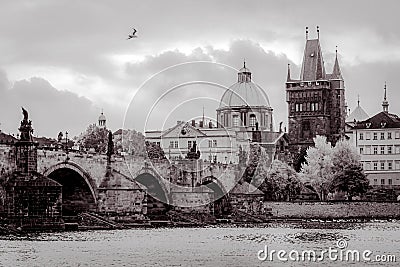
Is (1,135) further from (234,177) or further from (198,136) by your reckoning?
(198,136)

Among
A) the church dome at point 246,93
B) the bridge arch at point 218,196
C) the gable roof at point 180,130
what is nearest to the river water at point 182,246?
the bridge arch at point 218,196

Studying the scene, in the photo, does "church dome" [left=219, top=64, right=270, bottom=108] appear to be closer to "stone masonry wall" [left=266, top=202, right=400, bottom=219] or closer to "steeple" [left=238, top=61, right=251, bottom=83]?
"steeple" [left=238, top=61, right=251, bottom=83]

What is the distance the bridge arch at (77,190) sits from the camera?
251ft

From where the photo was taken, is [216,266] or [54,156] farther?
[54,156]

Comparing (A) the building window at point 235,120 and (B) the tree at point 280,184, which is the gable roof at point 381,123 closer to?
(B) the tree at point 280,184

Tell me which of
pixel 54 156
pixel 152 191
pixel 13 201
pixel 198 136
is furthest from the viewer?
pixel 198 136

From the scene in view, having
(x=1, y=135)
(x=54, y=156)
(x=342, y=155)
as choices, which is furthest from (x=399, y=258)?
(x=342, y=155)

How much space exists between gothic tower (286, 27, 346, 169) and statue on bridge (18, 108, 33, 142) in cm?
10609

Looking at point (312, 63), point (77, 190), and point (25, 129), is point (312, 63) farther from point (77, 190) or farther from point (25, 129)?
point (25, 129)

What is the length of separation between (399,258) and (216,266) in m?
8.67

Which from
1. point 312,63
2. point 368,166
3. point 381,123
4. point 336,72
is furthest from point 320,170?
point 336,72

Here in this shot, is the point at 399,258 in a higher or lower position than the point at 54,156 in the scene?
lower

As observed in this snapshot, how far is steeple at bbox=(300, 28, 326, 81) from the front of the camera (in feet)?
573

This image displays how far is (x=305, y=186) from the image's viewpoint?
124 meters
